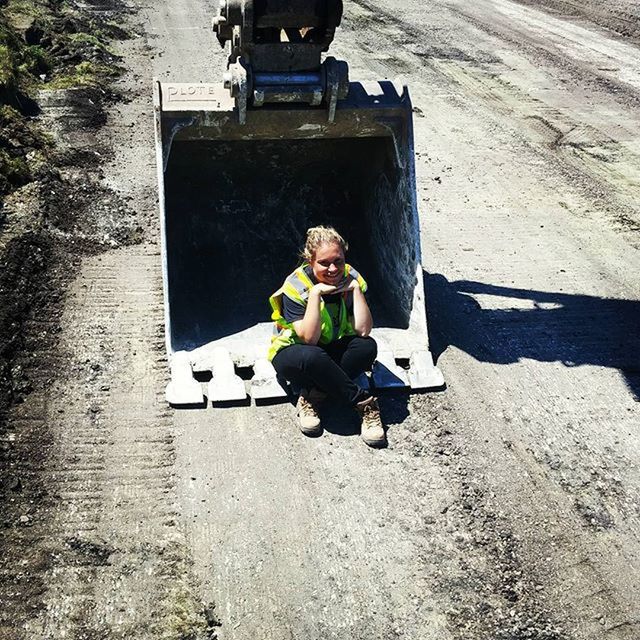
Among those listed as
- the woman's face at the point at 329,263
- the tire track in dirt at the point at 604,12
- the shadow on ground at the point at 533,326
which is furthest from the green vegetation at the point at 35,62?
the tire track in dirt at the point at 604,12

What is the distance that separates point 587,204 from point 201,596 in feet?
17.7

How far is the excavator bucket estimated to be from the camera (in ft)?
15.4

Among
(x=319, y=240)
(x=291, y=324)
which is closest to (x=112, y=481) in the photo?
(x=291, y=324)

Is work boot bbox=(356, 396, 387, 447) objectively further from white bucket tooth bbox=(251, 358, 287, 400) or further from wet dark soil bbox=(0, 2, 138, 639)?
wet dark soil bbox=(0, 2, 138, 639)

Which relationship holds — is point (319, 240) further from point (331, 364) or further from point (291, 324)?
point (331, 364)

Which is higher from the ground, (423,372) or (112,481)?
(423,372)

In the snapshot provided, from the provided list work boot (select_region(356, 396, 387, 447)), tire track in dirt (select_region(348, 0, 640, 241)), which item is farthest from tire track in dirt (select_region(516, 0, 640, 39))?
work boot (select_region(356, 396, 387, 447))

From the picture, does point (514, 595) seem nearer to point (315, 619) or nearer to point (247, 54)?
point (315, 619)

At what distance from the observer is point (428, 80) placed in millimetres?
10719

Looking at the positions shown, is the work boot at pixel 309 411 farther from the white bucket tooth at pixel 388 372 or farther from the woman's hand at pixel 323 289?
the woman's hand at pixel 323 289

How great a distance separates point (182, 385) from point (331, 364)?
2.94 ft

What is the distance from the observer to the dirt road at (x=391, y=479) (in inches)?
132

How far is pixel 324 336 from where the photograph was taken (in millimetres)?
4375

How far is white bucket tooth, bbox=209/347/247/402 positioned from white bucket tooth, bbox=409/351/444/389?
3.28 ft
